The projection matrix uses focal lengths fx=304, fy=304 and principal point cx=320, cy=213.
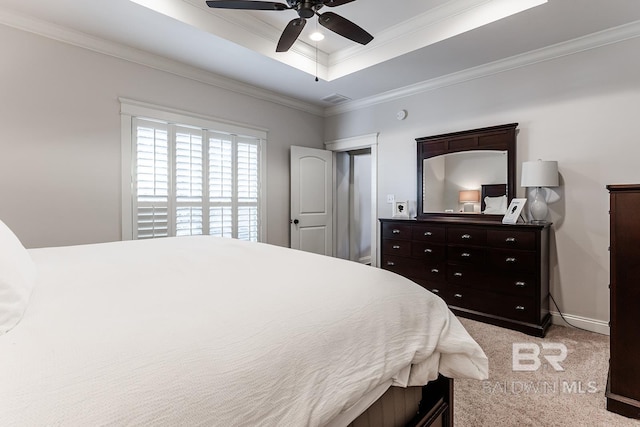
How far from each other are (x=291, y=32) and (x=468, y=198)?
101 inches

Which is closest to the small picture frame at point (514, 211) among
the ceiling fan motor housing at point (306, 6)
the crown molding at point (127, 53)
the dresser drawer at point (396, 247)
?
Result: the dresser drawer at point (396, 247)

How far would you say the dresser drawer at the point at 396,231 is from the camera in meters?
3.51

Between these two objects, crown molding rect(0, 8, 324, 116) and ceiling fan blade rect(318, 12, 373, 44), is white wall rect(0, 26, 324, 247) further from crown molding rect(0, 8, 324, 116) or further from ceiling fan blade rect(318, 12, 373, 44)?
ceiling fan blade rect(318, 12, 373, 44)

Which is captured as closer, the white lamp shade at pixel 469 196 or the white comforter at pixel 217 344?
the white comforter at pixel 217 344

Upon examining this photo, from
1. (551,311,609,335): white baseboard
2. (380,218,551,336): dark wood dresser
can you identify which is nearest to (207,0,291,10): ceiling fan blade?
(380,218,551,336): dark wood dresser

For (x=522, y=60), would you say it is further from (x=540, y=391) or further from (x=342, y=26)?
(x=540, y=391)

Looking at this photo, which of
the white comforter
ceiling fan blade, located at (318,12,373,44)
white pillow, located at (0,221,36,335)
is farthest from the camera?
ceiling fan blade, located at (318,12,373,44)

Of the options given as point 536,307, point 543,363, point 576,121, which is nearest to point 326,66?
point 576,121

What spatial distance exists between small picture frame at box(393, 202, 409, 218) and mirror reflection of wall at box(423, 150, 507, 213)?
22 centimetres

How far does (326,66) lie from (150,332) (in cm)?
369

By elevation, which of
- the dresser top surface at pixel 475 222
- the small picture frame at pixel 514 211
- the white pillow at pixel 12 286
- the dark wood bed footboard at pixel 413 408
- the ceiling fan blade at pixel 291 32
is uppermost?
the ceiling fan blade at pixel 291 32

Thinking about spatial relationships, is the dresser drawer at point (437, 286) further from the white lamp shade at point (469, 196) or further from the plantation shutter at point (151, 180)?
the plantation shutter at point (151, 180)

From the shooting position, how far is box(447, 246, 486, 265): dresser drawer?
9.70 ft

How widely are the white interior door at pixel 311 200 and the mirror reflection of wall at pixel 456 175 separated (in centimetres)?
160
